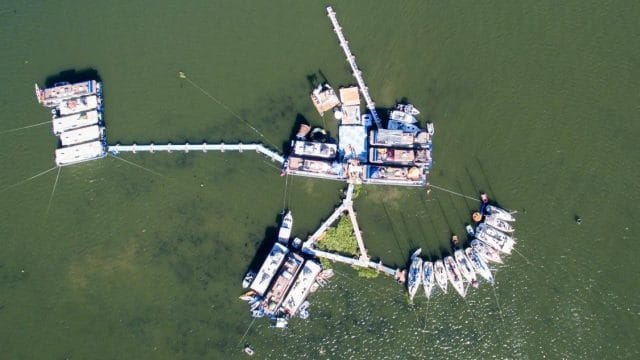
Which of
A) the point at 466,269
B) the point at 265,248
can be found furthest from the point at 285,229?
the point at 466,269

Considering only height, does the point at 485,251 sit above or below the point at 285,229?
above

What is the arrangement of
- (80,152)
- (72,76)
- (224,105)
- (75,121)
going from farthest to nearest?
(72,76) → (224,105) → (75,121) → (80,152)

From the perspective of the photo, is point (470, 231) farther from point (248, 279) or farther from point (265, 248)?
point (248, 279)

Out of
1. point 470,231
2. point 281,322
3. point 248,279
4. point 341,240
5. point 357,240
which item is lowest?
point 281,322

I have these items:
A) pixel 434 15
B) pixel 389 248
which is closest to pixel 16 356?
pixel 389 248

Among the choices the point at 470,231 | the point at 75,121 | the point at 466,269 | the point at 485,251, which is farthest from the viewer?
the point at 75,121

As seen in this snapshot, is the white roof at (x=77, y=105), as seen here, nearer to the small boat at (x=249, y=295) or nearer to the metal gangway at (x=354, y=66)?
the small boat at (x=249, y=295)

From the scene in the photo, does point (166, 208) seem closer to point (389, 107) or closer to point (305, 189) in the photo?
point (305, 189)
